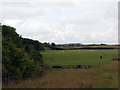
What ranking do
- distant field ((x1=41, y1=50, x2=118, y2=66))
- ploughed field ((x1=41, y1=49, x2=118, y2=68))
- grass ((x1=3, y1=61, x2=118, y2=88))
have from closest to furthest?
1. grass ((x1=3, y1=61, x2=118, y2=88))
2. ploughed field ((x1=41, y1=49, x2=118, y2=68))
3. distant field ((x1=41, y1=50, x2=118, y2=66))

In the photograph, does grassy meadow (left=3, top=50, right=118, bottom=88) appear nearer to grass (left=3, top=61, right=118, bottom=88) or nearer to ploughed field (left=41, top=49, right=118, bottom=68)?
A: grass (left=3, top=61, right=118, bottom=88)

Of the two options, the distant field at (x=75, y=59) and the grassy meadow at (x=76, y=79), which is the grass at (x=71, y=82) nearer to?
the grassy meadow at (x=76, y=79)

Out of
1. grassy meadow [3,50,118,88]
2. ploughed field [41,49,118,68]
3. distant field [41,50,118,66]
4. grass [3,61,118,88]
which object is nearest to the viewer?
grass [3,61,118,88]

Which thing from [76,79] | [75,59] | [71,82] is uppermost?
[71,82]

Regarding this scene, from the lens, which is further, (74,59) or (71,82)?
(74,59)

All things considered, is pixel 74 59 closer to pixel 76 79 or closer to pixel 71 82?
pixel 76 79

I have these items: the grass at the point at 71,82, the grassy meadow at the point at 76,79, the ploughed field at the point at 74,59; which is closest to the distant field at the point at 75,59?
the ploughed field at the point at 74,59

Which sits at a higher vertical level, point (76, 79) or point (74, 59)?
point (76, 79)

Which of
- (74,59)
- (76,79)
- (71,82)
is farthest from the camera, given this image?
(74,59)

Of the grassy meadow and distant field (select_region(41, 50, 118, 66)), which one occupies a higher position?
the grassy meadow

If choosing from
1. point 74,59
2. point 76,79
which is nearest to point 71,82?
point 76,79

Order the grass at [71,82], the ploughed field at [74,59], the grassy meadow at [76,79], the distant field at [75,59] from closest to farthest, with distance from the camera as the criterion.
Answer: the grass at [71,82] → the grassy meadow at [76,79] → the ploughed field at [74,59] → the distant field at [75,59]

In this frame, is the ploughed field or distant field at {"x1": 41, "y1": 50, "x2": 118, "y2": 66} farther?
distant field at {"x1": 41, "y1": 50, "x2": 118, "y2": 66}

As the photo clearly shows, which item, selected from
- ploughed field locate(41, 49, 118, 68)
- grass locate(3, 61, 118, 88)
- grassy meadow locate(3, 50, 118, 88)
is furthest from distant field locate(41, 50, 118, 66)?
grass locate(3, 61, 118, 88)
